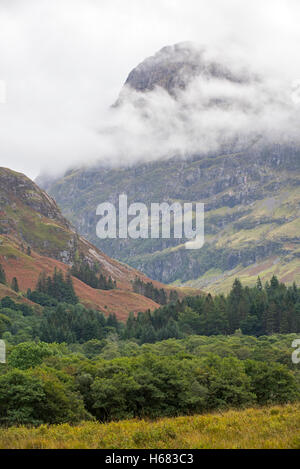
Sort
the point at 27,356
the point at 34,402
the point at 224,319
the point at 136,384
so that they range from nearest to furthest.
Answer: the point at 34,402 → the point at 136,384 → the point at 27,356 → the point at 224,319

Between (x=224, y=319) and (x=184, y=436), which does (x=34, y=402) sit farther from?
(x=224, y=319)

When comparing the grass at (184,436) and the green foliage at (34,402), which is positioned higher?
the grass at (184,436)

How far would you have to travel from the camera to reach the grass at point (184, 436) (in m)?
23.8

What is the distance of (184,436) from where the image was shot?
26.9 m

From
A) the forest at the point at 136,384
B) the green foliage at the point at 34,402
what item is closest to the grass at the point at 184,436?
the green foliage at the point at 34,402

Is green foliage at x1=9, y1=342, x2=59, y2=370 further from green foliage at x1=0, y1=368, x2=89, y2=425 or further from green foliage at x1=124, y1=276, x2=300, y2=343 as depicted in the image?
green foliage at x1=124, y1=276, x2=300, y2=343

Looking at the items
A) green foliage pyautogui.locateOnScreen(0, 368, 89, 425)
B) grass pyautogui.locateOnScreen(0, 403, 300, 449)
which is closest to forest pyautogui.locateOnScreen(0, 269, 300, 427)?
green foliage pyautogui.locateOnScreen(0, 368, 89, 425)

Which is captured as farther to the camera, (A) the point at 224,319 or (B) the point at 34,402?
(A) the point at 224,319

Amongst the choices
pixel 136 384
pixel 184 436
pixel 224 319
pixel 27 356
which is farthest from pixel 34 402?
pixel 224 319

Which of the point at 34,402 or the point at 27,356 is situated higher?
the point at 27,356

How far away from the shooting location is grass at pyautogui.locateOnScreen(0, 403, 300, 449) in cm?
2384

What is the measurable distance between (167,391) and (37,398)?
1638 cm

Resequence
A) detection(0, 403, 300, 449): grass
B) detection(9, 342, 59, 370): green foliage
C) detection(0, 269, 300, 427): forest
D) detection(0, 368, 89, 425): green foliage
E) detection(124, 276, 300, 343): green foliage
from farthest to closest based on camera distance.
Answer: detection(124, 276, 300, 343): green foliage
detection(9, 342, 59, 370): green foliage
detection(0, 269, 300, 427): forest
detection(0, 368, 89, 425): green foliage
detection(0, 403, 300, 449): grass

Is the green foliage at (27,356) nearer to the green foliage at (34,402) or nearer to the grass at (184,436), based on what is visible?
the green foliage at (34,402)
